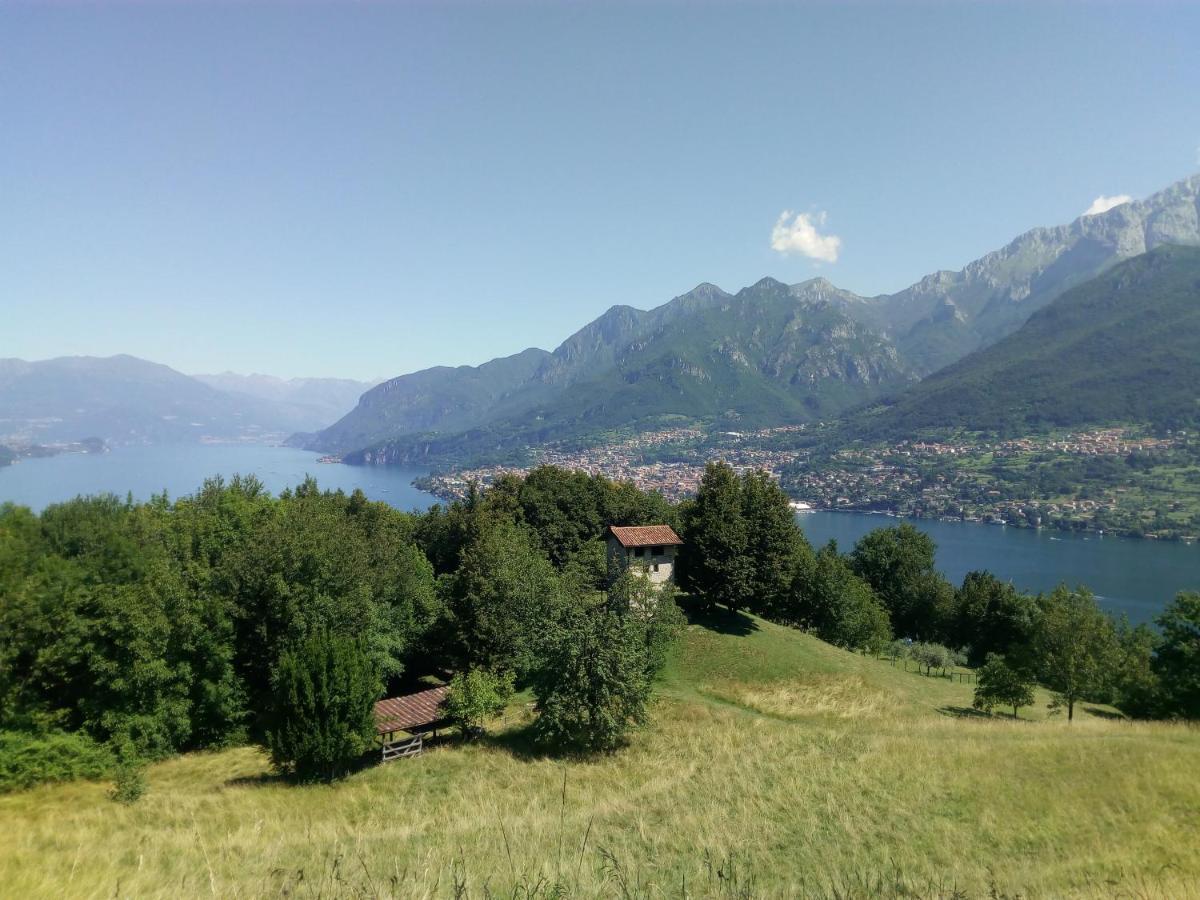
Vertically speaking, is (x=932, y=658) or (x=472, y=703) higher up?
(x=472, y=703)

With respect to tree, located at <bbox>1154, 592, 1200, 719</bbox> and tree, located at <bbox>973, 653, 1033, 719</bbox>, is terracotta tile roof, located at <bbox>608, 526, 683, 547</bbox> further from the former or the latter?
tree, located at <bbox>1154, 592, 1200, 719</bbox>

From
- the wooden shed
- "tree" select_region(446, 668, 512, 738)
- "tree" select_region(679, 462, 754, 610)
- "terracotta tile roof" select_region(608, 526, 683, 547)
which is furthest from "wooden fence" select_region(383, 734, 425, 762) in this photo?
"tree" select_region(679, 462, 754, 610)

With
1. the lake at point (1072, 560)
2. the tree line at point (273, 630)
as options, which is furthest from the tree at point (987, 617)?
the tree line at point (273, 630)

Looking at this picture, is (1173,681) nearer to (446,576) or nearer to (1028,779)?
(1028,779)

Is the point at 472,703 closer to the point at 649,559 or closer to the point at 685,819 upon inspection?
the point at 685,819

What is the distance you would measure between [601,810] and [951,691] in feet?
132

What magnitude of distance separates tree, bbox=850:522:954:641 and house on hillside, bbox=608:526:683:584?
45.4 metres

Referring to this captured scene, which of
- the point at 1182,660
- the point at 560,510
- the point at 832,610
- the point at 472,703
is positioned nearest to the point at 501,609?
the point at 472,703

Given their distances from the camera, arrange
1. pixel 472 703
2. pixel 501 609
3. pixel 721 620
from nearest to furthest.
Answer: pixel 472 703, pixel 501 609, pixel 721 620

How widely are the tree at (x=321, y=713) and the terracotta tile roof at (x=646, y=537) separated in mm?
24008

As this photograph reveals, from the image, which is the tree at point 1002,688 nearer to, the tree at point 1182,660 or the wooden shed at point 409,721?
the tree at point 1182,660

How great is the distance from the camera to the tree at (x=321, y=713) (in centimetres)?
2380

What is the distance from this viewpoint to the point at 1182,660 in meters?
37.2

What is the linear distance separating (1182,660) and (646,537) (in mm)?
35432
